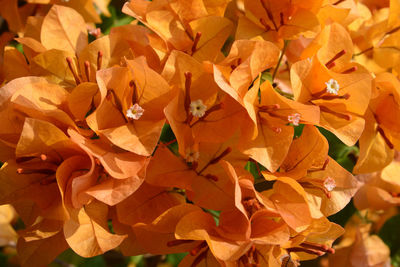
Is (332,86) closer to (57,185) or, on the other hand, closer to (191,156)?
(191,156)

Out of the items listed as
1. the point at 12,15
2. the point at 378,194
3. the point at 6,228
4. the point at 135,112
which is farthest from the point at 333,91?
the point at 6,228

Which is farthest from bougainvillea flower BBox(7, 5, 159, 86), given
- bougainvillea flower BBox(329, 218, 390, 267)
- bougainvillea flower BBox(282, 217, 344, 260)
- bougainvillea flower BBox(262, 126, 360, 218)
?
bougainvillea flower BBox(329, 218, 390, 267)

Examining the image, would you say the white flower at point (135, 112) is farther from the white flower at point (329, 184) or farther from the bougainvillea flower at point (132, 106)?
the white flower at point (329, 184)

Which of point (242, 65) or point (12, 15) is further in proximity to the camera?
point (12, 15)

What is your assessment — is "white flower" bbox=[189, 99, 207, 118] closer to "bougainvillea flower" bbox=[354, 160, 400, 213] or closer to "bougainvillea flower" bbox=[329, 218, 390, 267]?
"bougainvillea flower" bbox=[354, 160, 400, 213]

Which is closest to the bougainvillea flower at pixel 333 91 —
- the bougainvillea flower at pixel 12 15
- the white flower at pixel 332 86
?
the white flower at pixel 332 86

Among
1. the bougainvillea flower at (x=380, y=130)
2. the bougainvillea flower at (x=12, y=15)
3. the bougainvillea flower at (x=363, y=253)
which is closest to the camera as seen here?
the bougainvillea flower at (x=380, y=130)
